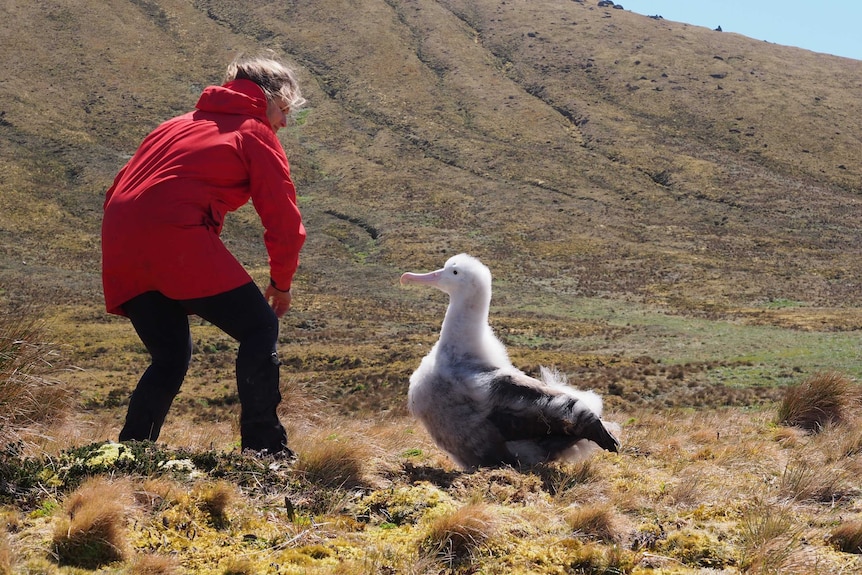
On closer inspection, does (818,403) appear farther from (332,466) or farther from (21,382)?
(21,382)

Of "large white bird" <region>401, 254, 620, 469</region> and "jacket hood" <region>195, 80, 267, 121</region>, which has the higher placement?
"jacket hood" <region>195, 80, 267, 121</region>

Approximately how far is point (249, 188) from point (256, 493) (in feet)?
6.34

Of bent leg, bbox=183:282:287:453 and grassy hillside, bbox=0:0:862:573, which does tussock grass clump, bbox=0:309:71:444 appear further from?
bent leg, bbox=183:282:287:453

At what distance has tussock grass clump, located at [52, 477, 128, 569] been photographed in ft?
10.9

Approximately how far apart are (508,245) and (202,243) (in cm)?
6542

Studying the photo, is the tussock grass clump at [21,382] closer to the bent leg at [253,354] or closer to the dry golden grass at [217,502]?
the bent leg at [253,354]

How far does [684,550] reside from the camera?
4.05 m

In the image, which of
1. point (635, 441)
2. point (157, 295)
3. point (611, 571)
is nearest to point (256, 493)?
point (157, 295)

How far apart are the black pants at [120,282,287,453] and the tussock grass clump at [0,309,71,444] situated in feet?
2.24

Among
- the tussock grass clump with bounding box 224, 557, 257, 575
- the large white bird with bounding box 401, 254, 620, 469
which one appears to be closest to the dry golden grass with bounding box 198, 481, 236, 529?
the tussock grass clump with bounding box 224, 557, 257, 575

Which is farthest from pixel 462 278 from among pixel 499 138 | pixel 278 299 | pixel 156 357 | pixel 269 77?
pixel 499 138

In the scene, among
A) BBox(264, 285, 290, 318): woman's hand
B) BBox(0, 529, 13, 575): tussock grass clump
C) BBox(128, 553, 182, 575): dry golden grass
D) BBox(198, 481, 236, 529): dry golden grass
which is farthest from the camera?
BBox(264, 285, 290, 318): woman's hand

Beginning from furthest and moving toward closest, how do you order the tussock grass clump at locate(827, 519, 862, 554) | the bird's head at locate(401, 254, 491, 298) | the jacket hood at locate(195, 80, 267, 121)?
the bird's head at locate(401, 254, 491, 298), the jacket hood at locate(195, 80, 267, 121), the tussock grass clump at locate(827, 519, 862, 554)

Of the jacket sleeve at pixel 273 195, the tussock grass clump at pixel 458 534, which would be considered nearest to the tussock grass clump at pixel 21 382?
the jacket sleeve at pixel 273 195
